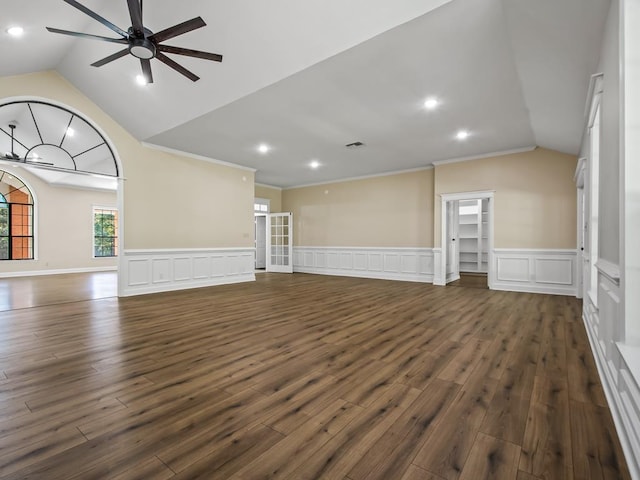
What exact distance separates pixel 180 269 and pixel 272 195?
176 inches

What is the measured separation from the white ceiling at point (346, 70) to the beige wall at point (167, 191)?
0.29 metres

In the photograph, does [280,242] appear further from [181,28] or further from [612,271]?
[612,271]

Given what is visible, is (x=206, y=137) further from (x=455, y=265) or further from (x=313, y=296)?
(x=455, y=265)

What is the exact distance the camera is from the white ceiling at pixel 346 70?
8.64ft

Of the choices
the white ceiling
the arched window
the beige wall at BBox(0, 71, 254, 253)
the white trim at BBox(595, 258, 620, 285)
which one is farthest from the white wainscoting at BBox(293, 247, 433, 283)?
the arched window

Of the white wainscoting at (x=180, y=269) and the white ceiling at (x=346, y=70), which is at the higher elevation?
the white ceiling at (x=346, y=70)

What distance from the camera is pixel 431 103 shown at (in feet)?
13.2

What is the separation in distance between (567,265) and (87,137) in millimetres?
8959

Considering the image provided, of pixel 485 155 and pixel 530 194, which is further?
pixel 485 155

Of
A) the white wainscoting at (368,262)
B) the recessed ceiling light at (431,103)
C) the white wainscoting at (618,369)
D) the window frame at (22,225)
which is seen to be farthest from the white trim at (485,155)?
the window frame at (22,225)

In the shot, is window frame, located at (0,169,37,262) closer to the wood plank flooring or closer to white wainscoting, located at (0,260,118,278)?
white wainscoting, located at (0,260,118,278)

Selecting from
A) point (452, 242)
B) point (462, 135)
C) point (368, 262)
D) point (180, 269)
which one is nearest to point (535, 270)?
point (452, 242)

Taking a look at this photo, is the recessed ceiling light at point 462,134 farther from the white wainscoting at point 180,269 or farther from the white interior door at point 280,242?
the white interior door at point 280,242

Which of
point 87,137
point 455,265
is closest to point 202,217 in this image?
point 87,137
